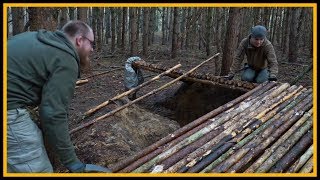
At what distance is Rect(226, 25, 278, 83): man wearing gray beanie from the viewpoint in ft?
19.4

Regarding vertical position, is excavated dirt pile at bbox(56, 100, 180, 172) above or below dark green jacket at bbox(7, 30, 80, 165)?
below

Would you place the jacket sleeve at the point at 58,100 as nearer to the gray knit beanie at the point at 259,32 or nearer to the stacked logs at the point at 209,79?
the stacked logs at the point at 209,79

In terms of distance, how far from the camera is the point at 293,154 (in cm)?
346

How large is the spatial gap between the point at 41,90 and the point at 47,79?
17 cm

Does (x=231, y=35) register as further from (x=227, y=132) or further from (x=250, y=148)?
(x=250, y=148)

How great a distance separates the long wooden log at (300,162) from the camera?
10.4ft

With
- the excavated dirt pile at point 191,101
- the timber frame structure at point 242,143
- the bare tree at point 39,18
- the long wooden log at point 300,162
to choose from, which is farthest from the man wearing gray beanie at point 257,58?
the bare tree at point 39,18

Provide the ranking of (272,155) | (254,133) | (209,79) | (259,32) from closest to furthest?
(272,155) → (254,133) → (259,32) → (209,79)

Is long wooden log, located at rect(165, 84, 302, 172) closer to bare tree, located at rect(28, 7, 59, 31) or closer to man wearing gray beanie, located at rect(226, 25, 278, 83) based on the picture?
man wearing gray beanie, located at rect(226, 25, 278, 83)

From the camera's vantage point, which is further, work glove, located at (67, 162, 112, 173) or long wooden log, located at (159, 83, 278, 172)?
long wooden log, located at (159, 83, 278, 172)

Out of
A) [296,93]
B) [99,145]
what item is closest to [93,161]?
[99,145]

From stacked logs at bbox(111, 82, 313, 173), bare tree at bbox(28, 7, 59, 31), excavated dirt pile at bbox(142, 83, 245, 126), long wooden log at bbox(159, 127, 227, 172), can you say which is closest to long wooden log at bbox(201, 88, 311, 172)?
stacked logs at bbox(111, 82, 313, 173)

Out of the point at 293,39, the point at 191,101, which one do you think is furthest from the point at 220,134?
the point at 293,39

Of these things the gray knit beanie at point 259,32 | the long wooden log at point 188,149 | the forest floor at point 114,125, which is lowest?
the forest floor at point 114,125
